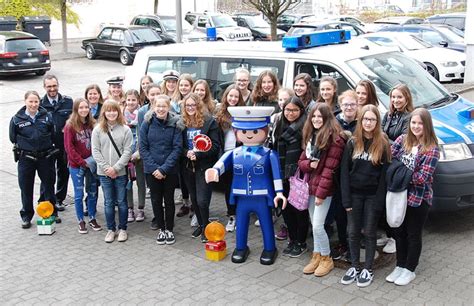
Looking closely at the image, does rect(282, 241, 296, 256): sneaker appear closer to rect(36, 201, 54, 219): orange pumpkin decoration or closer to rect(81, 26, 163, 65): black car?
rect(36, 201, 54, 219): orange pumpkin decoration

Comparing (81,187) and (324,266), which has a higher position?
(81,187)

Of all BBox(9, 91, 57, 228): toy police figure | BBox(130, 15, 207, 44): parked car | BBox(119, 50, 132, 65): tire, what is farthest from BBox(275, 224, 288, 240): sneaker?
BBox(130, 15, 207, 44): parked car

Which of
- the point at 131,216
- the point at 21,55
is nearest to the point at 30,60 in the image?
the point at 21,55

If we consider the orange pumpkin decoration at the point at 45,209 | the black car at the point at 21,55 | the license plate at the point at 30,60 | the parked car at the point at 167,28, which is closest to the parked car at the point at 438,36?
the parked car at the point at 167,28

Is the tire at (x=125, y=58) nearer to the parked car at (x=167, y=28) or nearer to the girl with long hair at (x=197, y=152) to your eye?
the parked car at (x=167, y=28)

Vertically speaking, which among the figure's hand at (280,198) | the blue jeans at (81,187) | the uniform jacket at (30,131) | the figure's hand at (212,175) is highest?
the uniform jacket at (30,131)

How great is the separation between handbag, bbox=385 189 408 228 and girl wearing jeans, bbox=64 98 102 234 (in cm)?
341

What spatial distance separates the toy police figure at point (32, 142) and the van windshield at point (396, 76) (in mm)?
3706

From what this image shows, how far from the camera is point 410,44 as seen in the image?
17000 mm

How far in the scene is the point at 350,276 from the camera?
5.48 m

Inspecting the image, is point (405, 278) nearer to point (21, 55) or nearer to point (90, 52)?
point (21, 55)

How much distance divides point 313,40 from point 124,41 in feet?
56.8

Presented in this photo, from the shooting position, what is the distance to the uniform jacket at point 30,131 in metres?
6.86

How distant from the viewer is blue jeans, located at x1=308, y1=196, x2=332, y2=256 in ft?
18.4
